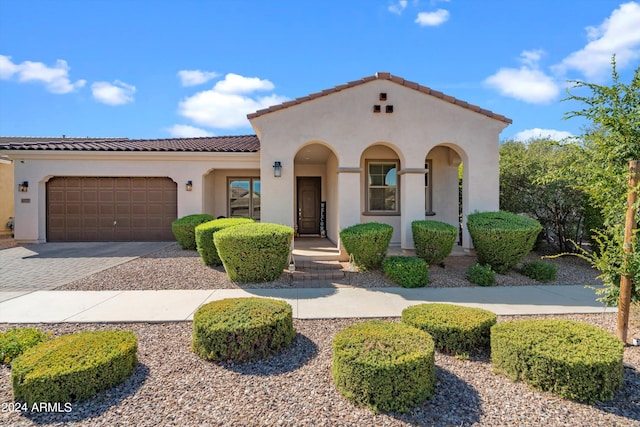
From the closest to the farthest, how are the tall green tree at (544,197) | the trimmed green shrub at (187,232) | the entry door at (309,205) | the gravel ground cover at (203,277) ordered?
1. the gravel ground cover at (203,277)
2. the tall green tree at (544,197)
3. the trimmed green shrub at (187,232)
4. the entry door at (309,205)

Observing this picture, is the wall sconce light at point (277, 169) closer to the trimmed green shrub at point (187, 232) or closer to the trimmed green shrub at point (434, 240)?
the trimmed green shrub at point (187, 232)

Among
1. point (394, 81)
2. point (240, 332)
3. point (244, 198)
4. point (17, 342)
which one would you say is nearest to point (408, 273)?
point (240, 332)

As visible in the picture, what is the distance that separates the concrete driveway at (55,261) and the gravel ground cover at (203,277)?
64 cm

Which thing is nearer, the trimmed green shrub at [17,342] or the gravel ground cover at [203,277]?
the trimmed green shrub at [17,342]

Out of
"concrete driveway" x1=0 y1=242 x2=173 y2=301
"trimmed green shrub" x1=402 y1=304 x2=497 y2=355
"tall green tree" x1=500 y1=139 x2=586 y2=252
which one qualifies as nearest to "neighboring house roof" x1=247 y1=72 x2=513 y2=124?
"tall green tree" x1=500 y1=139 x2=586 y2=252

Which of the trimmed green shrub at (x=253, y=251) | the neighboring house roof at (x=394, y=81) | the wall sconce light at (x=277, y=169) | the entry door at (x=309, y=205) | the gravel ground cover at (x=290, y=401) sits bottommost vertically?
the gravel ground cover at (x=290, y=401)

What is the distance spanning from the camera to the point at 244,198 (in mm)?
13328

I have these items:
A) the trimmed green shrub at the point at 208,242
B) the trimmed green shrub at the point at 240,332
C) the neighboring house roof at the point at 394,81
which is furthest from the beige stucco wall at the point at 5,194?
the trimmed green shrub at the point at 240,332

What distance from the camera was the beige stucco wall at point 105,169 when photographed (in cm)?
1139

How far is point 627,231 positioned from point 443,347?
2.59 meters

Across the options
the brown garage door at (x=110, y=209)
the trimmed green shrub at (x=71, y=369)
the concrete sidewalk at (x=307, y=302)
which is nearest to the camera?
the trimmed green shrub at (x=71, y=369)

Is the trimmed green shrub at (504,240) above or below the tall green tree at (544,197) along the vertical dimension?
below

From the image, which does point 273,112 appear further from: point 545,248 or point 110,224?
point 545,248

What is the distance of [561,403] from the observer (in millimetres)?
2732
